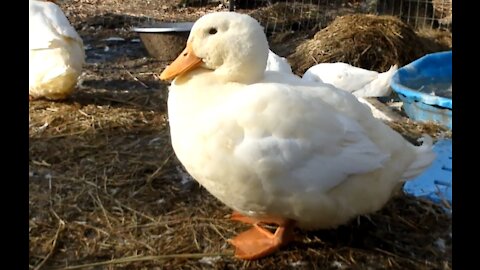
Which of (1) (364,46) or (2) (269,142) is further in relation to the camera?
(1) (364,46)

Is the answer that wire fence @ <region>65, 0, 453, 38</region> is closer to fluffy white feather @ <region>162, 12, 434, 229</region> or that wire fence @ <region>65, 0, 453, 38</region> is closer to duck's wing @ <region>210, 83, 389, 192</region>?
fluffy white feather @ <region>162, 12, 434, 229</region>

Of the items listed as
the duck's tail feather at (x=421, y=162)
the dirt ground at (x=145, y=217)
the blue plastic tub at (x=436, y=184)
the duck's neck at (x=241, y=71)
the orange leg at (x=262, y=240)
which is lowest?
the blue plastic tub at (x=436, y=184)

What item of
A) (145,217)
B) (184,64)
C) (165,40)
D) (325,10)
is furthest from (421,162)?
(325,10)

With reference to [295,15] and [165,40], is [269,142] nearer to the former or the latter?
[165,40]

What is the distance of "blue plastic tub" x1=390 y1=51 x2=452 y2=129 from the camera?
4348mm

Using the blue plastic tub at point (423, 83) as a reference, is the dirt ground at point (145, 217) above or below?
above

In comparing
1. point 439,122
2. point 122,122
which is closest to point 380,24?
point 439,122

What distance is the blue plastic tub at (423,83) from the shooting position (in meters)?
4.35

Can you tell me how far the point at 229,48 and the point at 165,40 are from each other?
3.19 metres

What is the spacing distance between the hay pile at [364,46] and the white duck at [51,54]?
2.29 metres

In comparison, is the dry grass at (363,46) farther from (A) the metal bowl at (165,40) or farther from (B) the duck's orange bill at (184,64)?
(B) the duck's orange bill at (184,64)

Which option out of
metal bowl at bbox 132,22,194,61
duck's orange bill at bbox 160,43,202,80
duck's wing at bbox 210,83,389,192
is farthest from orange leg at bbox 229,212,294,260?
metal bowl at bbox 132,22,194,61

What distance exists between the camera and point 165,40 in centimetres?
554

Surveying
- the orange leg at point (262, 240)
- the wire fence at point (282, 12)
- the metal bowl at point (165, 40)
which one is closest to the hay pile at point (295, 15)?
the wire fence at point (282, 12)
